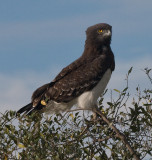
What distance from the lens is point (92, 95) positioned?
1036 centimetres

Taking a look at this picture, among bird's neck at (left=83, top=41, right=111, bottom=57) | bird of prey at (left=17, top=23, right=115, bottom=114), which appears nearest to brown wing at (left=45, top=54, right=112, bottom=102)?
bird of prey at (left=17, top=23, right=115, bottom=114)

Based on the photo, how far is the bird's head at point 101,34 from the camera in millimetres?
11516

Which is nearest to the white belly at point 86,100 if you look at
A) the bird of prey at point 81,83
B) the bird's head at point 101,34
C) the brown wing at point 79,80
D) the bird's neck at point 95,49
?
the bird of prey at point 81,83

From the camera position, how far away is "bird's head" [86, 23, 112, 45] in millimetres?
11516

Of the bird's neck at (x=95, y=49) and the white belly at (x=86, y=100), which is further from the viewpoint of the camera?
the bird's neck at (x=95, y=49)

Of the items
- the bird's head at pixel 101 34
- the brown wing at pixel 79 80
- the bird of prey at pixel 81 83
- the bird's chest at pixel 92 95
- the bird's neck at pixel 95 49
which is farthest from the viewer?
the bird's head at pixel 101 34

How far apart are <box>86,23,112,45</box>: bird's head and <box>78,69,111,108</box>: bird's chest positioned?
1.31 m

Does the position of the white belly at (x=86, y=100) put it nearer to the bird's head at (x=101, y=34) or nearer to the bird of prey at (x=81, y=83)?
the bird of prey at (x=81, y=83)

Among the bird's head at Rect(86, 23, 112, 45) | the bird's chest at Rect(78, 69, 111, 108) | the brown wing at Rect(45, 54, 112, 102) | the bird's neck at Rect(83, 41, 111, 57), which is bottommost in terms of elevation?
the bird's chest at Rect(78, 69, 111, 108)

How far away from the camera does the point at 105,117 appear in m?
8.80

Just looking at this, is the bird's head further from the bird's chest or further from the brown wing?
the bird's chest

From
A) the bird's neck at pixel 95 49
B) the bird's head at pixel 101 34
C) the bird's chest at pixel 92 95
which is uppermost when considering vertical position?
the bird's head at pixel 101 34

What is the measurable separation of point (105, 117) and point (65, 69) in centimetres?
289

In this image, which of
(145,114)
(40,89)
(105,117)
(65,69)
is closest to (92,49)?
(65,69)
